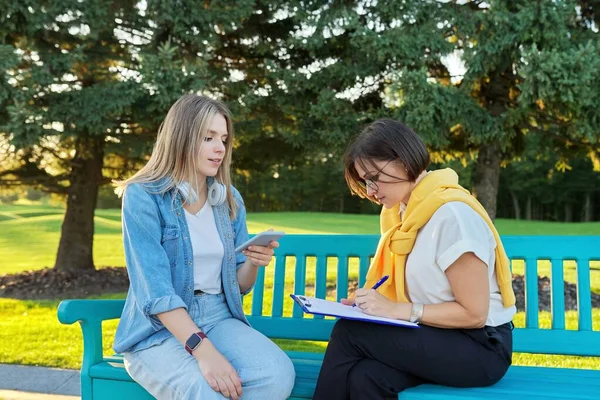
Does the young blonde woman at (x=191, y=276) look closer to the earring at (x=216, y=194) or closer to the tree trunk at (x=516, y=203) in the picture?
the earring at (x=216, y=194)

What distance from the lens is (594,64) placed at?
675cm

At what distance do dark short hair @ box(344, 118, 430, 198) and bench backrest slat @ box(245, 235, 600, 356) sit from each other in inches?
35.9

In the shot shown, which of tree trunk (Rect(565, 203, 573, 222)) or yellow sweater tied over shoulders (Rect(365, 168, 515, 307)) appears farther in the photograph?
tree trunk (Rect(565, 203, 573, 222))

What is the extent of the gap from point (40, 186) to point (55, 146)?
2.62ft

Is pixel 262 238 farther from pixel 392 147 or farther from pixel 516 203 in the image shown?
pixel 516 203

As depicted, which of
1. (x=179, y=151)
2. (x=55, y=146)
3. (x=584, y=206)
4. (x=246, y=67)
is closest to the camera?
(x=179, y=151)

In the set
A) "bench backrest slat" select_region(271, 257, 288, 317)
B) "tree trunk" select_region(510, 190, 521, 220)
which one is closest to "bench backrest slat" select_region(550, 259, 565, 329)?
"bench backrest slat" select_region(271, 257, 288, 317)

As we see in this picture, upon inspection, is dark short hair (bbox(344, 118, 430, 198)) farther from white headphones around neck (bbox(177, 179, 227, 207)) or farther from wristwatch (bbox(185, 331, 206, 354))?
wristwatch (bbox(185, 331, 206, 354))

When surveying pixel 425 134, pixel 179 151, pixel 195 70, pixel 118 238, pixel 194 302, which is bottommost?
pixel 118 238

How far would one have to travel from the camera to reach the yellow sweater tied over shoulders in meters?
2.50

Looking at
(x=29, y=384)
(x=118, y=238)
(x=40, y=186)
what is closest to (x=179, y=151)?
(x=29, y=384)

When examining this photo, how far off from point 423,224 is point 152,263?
1.07 m

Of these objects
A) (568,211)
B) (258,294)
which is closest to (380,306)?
(258,294)

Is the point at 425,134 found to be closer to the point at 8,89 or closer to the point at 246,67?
the point at 246,67
